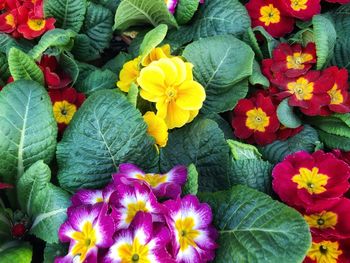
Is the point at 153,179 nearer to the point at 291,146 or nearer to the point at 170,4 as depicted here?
the point at 291,146

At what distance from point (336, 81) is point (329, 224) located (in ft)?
1.46

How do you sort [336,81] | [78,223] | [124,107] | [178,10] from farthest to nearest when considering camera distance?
[178,10] < [336,81] < [124,107] < [78,223]

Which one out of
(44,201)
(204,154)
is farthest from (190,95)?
(44,201)

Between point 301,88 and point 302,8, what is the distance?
30 cm

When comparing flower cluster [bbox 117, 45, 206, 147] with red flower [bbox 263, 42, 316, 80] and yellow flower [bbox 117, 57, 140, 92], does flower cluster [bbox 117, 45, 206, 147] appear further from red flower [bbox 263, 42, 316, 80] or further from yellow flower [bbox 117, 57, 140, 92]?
red flower [bbox 263, 42, 316, 80]

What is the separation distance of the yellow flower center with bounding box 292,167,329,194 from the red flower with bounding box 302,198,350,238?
57 mm

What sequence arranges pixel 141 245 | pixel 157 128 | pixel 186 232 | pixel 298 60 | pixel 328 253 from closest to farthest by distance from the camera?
1. pixel 141 245
2. pixel 186 232
3. pixel 328 253
4. pixel 157 128
5. pixel 298 60

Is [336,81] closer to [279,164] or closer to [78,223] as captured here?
[279,164]

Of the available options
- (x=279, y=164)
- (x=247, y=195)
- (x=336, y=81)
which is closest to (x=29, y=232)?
(x=247, y=195)

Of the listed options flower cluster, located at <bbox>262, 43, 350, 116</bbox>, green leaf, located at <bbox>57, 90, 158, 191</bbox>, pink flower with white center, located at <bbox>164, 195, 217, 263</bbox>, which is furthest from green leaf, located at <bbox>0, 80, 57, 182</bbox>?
flower cluster, located at <bbox>262, 43, 350, 116</bbox>

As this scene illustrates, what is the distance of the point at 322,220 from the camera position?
1.37 m

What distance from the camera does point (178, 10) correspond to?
175cm

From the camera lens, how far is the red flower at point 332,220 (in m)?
1.33

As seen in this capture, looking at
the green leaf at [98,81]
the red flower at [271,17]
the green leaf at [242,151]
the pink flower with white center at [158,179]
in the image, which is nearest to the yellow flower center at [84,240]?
the pink flower with white center at [158,179]
